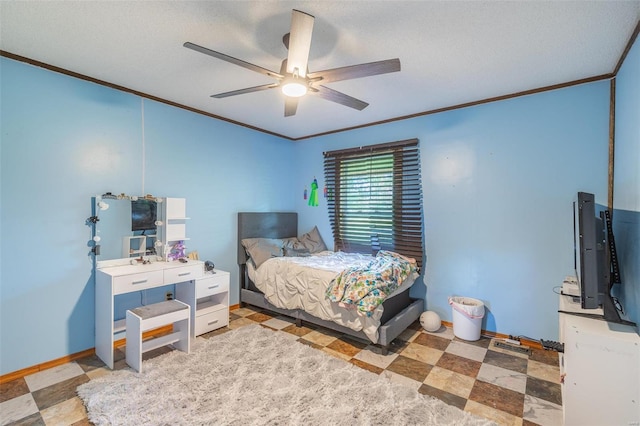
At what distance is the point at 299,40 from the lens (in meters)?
1.73

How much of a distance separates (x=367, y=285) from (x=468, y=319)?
49.2 inches

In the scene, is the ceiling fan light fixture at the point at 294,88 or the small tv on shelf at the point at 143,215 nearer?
the ceiling fan light fixture at the point at 294,88

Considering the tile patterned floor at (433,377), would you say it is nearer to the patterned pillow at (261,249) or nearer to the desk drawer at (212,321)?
the desk drawer at (212,321)

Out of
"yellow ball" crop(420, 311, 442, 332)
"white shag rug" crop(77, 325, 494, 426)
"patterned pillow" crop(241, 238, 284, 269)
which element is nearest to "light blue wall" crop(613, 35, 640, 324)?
"white shag rug" crop(77, 325, 494, 426)

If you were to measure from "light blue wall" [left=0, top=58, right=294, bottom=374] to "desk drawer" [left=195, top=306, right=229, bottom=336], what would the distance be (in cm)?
90

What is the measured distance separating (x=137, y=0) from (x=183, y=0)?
27 cm

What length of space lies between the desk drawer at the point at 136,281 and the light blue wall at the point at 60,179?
48cm

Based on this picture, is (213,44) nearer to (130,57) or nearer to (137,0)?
(137,0)

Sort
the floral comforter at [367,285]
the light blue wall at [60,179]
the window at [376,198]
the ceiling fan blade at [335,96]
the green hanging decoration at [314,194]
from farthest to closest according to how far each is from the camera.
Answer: the green hanging decoration at [314,194] → the window at [376,198] → the floral comforter at [367,285] → the light blue wall at [60,179] → the ceiling fan blade at [335,96]

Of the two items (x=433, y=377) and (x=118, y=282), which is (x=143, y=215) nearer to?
(x=118, y=282)

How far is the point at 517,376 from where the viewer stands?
7.96 feet

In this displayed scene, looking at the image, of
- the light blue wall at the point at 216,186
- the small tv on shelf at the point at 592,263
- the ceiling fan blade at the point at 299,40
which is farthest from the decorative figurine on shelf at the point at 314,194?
the small tv on shelf at the point at 592,263

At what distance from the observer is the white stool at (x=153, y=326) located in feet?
8.06

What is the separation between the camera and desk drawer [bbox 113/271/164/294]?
255cm
